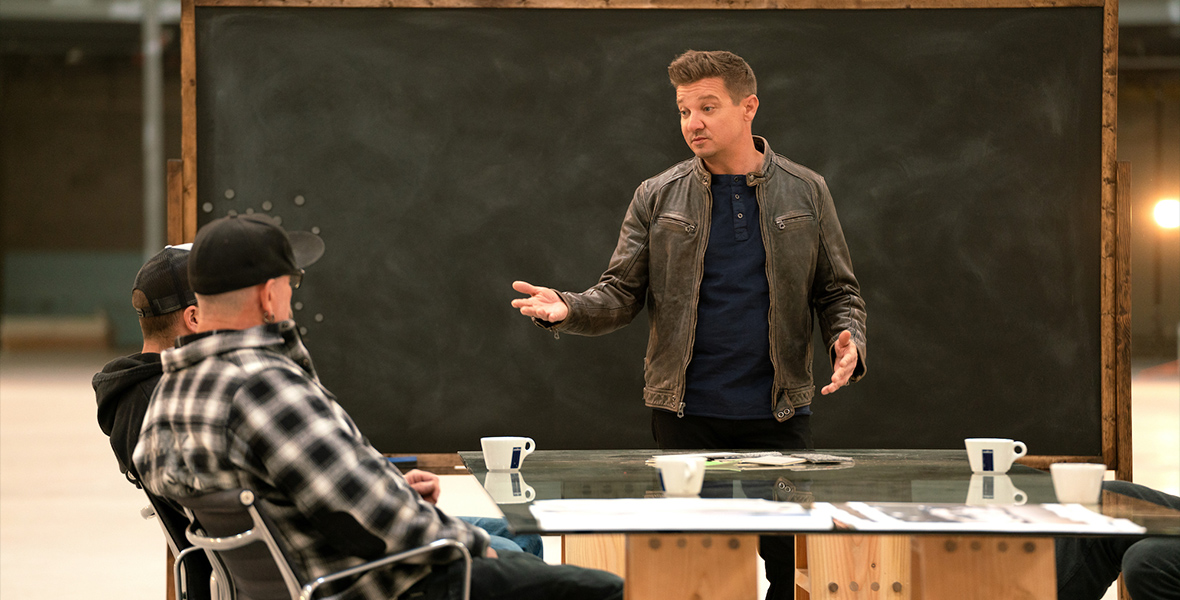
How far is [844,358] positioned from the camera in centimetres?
262

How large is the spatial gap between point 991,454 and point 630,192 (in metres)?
2.09

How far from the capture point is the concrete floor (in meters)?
4.22

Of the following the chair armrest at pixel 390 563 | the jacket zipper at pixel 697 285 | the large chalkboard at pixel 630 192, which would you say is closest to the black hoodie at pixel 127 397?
the chair armrest at pixel 390 563

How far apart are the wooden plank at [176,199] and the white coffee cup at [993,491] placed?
2780mm

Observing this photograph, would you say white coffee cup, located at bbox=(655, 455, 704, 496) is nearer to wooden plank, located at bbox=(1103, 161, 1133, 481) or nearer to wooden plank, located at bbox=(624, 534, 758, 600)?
wooden plank, located at bbox=(624, 534, 758, 600)

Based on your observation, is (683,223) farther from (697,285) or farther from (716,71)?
(716,71)

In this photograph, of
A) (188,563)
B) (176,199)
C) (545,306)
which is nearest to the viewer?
(188,563)

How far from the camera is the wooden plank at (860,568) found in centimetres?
252

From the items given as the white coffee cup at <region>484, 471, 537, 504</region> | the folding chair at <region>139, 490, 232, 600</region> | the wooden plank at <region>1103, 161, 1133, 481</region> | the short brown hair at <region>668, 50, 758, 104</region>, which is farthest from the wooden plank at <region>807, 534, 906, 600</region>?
the wooden plank at <region>1103, 161, 1133, 481</region>

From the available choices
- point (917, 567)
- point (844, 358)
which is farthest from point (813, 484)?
point (844, 358)

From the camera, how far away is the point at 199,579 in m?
2.09

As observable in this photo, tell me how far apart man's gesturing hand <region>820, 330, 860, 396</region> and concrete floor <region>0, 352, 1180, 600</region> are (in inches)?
73.2

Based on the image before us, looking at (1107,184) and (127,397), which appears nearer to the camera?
(127,397)

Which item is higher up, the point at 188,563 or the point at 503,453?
the point at 503,453
